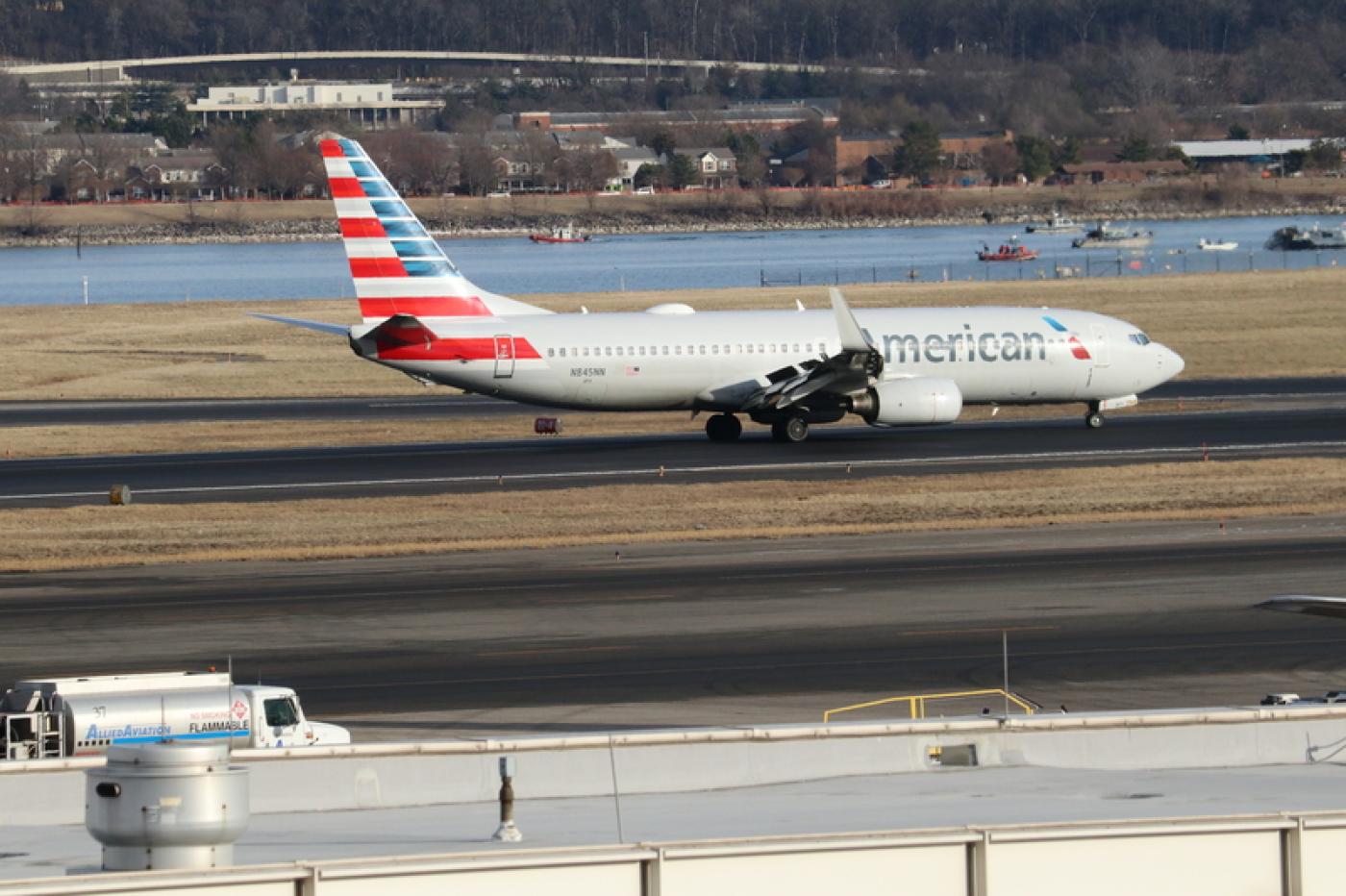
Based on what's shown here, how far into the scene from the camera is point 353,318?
363ft

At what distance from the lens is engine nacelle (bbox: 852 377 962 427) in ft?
201

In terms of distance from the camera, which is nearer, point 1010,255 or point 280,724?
point 280,724

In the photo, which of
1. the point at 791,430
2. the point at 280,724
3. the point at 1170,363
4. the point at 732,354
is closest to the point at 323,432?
the point at 732,354

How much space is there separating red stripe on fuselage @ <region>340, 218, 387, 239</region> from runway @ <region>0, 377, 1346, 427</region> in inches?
528

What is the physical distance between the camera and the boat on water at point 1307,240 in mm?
169500

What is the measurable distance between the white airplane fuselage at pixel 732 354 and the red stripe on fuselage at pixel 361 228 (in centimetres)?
283

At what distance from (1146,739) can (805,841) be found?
23.7ft

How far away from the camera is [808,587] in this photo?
42.1m

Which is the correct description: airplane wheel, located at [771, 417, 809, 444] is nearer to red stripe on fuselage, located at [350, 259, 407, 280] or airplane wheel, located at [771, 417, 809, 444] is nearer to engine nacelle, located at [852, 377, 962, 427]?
engine nacelle, located at [852, 377, 962, 427]

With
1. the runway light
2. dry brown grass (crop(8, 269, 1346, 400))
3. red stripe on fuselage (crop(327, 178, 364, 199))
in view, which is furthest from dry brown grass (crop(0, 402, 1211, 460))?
the runway light

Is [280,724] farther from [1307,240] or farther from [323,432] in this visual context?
[1307,240]

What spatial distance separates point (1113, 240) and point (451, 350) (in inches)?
5360

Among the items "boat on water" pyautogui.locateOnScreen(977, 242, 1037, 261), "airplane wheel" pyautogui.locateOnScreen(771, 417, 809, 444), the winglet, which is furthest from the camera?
"boat on water" pyautogui.locateOnScreen(977, 242, 1037, 261)

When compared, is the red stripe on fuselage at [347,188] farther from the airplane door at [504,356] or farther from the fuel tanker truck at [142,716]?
the fuel tanker truck at [142,716]
